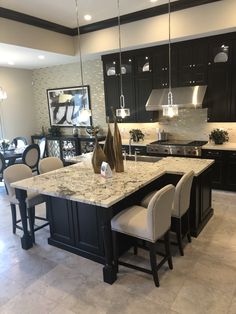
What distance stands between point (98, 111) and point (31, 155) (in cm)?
217

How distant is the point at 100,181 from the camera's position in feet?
10.1

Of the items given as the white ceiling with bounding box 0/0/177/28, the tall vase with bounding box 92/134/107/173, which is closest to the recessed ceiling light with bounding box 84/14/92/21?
the white ceiling with bounding box 0/0/177/28

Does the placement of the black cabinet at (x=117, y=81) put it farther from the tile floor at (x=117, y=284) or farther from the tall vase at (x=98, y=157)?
the tile floor at (x=117, y=284)

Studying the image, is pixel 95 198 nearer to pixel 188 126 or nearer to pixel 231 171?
pixel 231 171

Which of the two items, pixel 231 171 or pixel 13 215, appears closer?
pixel 13 215

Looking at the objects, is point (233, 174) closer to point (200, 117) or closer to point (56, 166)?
point (200, 117)

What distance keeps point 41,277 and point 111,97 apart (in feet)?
14.8

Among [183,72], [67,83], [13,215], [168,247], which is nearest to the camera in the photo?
[168,247]

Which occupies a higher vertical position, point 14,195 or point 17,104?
point 17,104

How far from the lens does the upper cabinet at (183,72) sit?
192 inches

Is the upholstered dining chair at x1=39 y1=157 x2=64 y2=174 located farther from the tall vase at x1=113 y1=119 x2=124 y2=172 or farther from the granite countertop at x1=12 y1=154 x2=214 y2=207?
the tall vase at x1=113 y1=119 x2=124 y2=172

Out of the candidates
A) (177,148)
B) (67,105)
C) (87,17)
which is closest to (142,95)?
(177,148)

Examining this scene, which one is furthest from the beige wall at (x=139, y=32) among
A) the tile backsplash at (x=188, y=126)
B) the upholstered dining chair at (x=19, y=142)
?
the upholstered dining chair at (x=19, y=142)

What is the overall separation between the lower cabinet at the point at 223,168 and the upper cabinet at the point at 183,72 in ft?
2.23
